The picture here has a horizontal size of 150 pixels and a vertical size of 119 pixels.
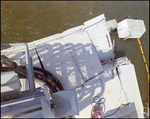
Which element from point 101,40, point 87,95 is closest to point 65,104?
point 87,95

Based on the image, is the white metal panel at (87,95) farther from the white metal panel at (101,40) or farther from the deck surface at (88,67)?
the white metal panel at (101,40)

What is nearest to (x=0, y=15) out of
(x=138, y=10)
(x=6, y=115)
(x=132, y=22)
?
(x=6, y=115)

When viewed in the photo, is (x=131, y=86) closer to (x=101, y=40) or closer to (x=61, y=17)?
(x=101, y=40)

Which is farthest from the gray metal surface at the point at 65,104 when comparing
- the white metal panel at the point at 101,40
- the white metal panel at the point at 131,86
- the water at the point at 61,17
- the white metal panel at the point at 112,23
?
the white metal panel at the point at 112,23

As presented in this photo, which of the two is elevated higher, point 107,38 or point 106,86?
point 107,38

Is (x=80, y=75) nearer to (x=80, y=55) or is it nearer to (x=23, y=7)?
(x=80, y=55)

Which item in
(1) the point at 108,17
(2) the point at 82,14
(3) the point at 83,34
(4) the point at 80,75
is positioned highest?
(2) the point at 82,14

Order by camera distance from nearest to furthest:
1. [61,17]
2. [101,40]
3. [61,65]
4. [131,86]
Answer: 1. [61,65]
2. [131,86]
3. [101,40]
4. [61,17]

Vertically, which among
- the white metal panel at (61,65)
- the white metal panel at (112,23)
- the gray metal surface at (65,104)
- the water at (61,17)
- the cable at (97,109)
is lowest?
the cable at (97,109)
